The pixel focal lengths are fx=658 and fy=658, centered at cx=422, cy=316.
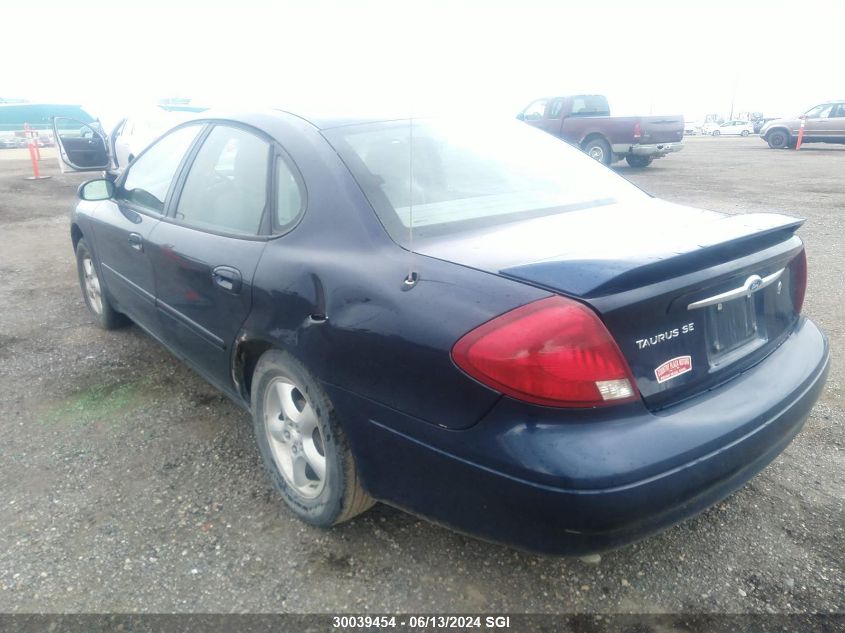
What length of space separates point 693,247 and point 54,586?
2.33m

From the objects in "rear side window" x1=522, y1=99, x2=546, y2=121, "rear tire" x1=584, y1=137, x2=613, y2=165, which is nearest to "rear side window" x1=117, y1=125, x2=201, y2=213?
"rear tire" x1=584, y1=137, x2=613, y2=165

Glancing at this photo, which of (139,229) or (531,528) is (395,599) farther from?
(139,229)

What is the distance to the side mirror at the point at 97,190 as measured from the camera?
3828 millimetres

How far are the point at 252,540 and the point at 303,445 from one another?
1.28 feet

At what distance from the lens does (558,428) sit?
170 cm

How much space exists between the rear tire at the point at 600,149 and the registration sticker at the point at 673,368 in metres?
14.4

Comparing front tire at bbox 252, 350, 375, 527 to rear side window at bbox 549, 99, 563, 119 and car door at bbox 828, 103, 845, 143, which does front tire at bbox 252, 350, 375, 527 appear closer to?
rear side window at bbox 549, 99, 563, 119

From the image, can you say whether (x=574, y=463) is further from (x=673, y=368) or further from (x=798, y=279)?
(x=798, y=279)

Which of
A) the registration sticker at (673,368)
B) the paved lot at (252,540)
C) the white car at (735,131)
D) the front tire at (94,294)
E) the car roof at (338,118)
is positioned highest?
the car roof at (338,118)

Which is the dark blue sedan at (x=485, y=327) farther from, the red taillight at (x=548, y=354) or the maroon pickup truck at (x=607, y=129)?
the maroon pickup truck at (x=607, y=129)

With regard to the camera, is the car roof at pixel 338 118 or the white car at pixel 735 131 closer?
the car roof at pixel 338 118

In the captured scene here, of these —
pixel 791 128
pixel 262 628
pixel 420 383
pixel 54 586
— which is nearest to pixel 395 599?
pixel 262 628

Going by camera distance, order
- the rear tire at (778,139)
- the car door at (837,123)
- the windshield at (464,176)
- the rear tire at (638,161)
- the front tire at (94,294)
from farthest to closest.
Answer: the rear tire at (778,139) < the car door at (837,123) < the rear tire at (638,161) < the front tire at (94,294) < the windshield at (464,176)

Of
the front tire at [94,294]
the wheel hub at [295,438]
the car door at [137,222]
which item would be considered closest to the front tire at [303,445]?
the wheel hub at [295,438]
